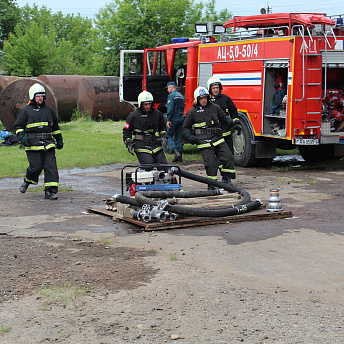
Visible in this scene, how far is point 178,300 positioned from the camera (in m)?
4.96

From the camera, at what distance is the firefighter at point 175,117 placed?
47.4 feet

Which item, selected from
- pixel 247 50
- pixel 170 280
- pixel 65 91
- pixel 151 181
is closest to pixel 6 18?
pixel 65 91

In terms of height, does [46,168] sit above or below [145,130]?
below

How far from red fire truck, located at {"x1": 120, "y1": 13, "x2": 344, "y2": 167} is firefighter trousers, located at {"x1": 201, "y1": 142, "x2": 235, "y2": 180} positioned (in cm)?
229

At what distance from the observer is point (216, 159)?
10148 mm

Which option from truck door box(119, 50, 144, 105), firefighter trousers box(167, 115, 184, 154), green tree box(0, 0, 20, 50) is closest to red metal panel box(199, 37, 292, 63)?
firefighter trousers box(167, 115, 184, 154)

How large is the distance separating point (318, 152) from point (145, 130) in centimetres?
607

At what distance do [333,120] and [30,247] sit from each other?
25.1 ft

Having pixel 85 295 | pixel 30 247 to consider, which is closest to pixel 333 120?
pixel 30 247

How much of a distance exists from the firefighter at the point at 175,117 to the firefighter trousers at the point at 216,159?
4.34 metres

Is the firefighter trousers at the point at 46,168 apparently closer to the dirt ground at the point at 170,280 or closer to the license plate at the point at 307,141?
the dirt ground at the point at 170,280

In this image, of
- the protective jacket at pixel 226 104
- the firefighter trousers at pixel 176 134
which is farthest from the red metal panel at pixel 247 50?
the protective jacket at pixel 226 104

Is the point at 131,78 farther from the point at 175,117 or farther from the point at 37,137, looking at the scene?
the point at 37,137

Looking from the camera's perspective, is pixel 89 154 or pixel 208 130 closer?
pixel 208 130
